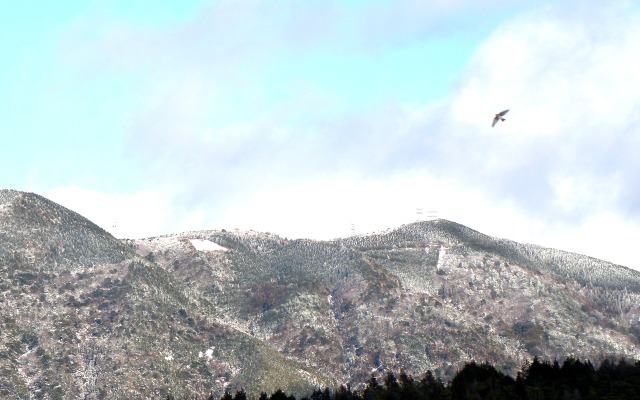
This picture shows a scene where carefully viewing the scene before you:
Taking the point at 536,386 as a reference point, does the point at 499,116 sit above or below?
above

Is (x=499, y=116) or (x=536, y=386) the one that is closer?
(x=536, y=386)

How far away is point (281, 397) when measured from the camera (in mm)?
139625

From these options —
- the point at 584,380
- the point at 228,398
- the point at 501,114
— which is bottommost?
the point at 228,398

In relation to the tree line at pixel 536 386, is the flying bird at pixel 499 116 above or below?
above

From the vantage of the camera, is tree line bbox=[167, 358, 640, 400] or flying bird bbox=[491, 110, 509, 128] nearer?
tree line bbox=[167, 358, 640, 400]

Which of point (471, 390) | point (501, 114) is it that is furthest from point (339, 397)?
point (501, 114)

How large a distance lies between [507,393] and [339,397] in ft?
106

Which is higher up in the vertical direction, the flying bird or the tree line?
the flying bird

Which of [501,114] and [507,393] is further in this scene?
[501,114]

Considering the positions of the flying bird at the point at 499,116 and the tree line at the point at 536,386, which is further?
the flying bird at the point at 499,116

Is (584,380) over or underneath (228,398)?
over

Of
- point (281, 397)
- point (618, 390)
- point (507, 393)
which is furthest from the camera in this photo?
point (281, 397)

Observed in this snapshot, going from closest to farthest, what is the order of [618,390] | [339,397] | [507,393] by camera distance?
[618,390] < [507,393] < [339,397]

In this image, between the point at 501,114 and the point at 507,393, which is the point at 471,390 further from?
the point at 501,114
